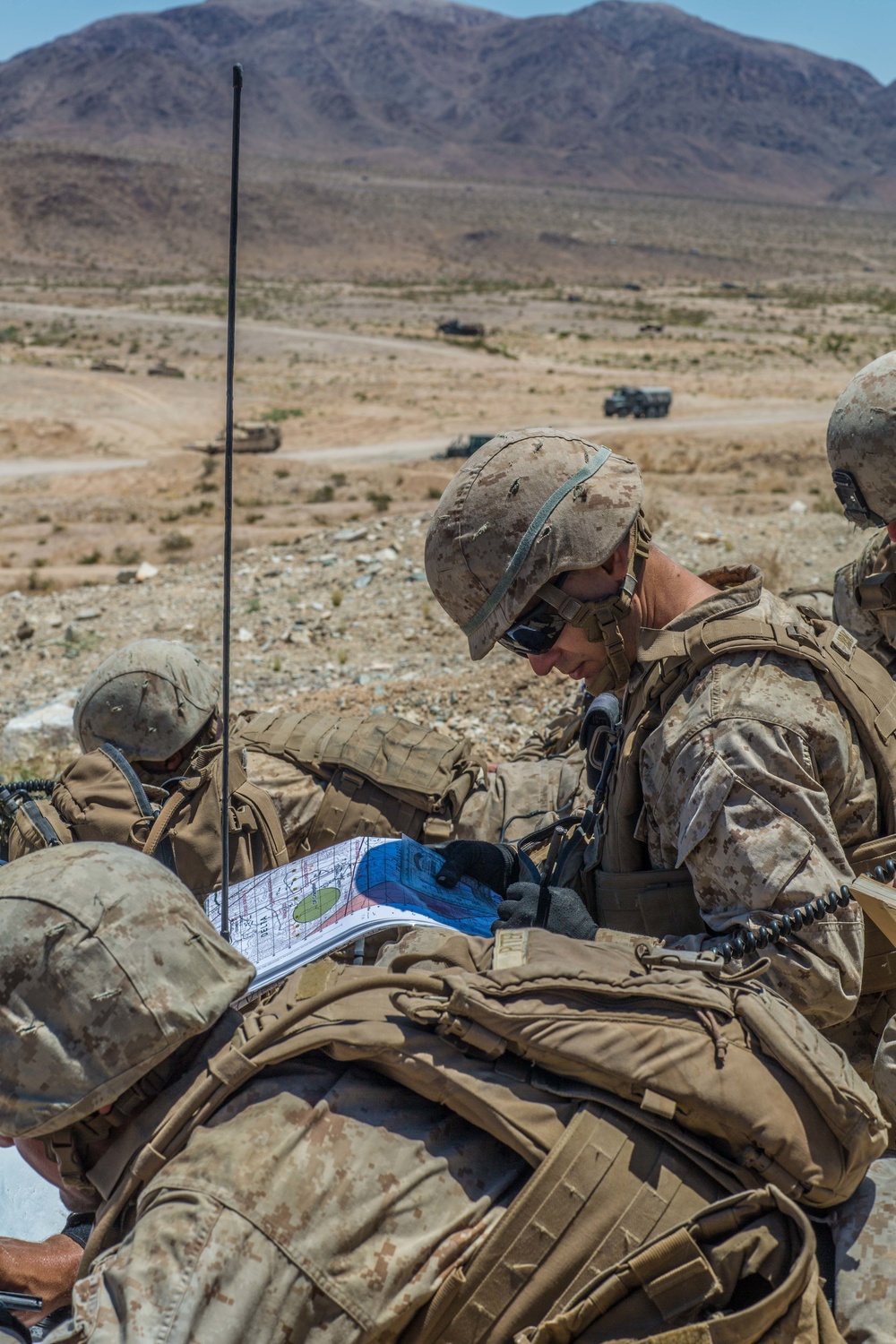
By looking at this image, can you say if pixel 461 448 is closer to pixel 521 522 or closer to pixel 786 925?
pixel 521 522

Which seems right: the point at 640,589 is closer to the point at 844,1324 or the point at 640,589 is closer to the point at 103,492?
the point at 844,1324

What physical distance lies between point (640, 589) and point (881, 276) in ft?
291

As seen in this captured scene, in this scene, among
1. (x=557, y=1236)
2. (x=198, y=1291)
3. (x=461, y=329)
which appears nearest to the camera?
(x=198, y=1291)

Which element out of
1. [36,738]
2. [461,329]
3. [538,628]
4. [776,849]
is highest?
[461,329]

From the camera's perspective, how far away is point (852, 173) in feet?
604

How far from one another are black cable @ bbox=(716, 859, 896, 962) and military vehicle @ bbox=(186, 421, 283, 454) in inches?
844

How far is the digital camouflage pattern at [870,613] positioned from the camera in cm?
470

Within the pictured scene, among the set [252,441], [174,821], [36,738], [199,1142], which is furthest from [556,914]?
[252,441]

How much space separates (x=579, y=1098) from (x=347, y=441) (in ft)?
77.5

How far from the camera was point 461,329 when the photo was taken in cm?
4278

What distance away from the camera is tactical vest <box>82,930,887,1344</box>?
1790mm

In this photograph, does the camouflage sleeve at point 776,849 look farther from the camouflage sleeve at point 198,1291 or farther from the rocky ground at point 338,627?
the rocky ground at point 338,627

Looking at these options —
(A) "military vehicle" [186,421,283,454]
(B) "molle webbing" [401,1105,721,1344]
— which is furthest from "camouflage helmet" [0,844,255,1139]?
(A) "military vehicle" [186,421,283,454]

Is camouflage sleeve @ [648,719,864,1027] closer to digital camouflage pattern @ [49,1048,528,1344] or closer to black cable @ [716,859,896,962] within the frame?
black cable @ [716,859,896,962]
